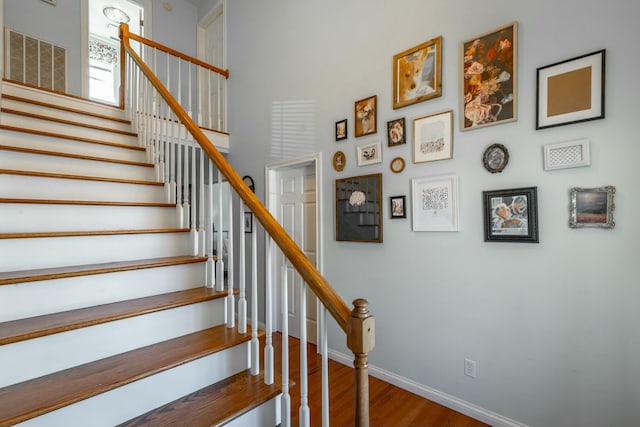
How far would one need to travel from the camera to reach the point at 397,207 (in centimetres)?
237

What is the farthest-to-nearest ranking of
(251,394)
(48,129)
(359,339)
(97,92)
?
(97,92), (48,129), (251,394), (359,339)

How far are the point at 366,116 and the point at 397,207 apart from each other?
0.83 m

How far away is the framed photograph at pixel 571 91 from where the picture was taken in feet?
5.21

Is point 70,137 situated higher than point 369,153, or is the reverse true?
point 70,137

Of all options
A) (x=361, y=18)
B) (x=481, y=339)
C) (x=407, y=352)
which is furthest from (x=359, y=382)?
(x=361, y=18)

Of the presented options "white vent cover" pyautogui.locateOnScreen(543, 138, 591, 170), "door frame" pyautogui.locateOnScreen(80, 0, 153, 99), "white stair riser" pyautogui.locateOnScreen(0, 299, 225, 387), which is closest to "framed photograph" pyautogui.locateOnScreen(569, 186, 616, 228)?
"white vent cover" pyautogui.locateOnScreen(543, 138, 591, 170)

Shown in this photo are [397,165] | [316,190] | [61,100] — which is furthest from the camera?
[61,100]

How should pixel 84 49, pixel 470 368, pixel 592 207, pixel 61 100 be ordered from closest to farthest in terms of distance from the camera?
pixel 592 207
pixel 470 368
pixel 61 100
pixel 84 49

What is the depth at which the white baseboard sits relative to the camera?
190 cm

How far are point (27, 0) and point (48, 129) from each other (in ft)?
8.69

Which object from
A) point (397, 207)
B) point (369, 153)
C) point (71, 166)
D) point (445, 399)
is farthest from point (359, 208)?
point (71, 166)

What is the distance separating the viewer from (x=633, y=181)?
59.1 inches

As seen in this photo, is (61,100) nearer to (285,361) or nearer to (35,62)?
(35,62)

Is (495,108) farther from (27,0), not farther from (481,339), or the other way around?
(27,0)
